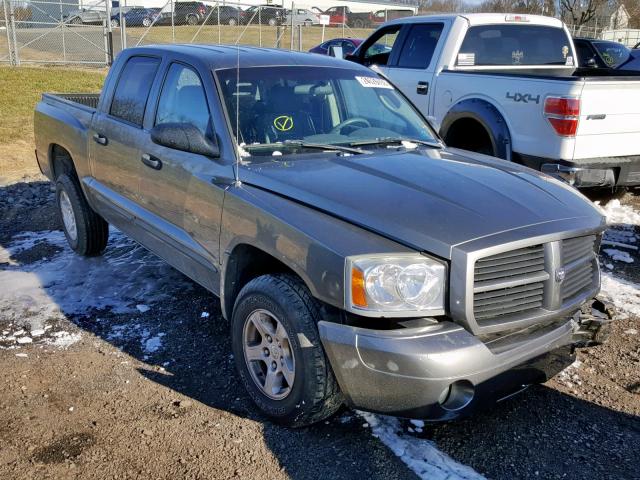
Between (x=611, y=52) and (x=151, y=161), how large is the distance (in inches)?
506

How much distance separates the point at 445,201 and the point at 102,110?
127 inches

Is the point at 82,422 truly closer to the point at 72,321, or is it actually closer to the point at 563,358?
the point at 72,321

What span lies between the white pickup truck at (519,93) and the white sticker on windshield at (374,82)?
0.60 meters

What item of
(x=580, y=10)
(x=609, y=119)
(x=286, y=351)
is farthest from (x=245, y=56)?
(x=580, y=10)

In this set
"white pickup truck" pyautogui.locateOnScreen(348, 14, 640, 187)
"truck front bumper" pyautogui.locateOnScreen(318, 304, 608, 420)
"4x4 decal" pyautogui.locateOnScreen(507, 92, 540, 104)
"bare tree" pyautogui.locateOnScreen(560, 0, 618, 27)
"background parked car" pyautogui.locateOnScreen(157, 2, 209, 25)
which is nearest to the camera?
"truck front bumper" pyautogui.locateOnScreen(318, 304, 608, 420)

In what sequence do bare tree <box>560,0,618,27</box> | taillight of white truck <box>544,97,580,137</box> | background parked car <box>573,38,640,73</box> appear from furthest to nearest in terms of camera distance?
bare tree <box>560,0,618,27</box> → background parked car <box>573,38,640,73</box> → taillight of white truck <box>544,97,580,137</box>

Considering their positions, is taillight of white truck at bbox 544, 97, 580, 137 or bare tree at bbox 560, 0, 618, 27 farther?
bare tree at bbox 560, 0, 618, 27

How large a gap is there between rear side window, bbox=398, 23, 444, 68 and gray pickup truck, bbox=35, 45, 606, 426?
3.32 metres

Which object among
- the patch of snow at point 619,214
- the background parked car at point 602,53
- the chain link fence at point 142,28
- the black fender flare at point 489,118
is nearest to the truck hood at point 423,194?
the black fender flare at point 489,118

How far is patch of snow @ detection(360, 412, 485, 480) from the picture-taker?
120 inches

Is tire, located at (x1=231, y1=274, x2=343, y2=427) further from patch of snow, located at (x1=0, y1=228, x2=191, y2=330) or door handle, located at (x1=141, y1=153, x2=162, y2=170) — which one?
patch of snow, located at (x1=0, y1=228, x2=191, y2=330)

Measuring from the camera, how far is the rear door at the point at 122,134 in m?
4.68

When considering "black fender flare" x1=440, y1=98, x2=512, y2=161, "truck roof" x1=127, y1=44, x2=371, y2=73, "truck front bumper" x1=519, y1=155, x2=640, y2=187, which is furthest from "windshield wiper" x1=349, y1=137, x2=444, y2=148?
"black fender flare" x1=440, y1=98, x2=512, y2=161

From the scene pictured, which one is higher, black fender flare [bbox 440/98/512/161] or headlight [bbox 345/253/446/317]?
black fender flare [bbox 440/98/512/161]
